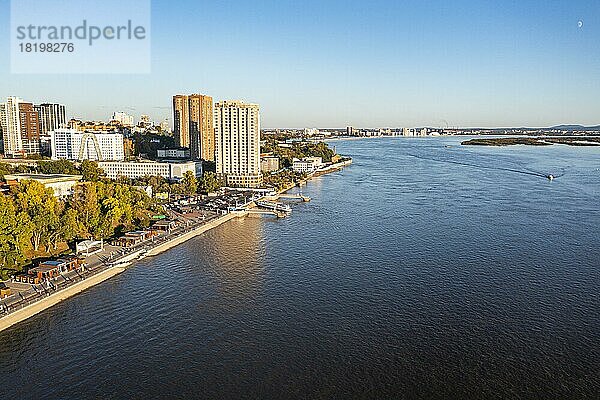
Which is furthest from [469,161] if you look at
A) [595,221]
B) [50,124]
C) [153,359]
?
[153,359]

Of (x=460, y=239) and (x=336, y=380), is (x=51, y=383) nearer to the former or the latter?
(x=336, y=380)

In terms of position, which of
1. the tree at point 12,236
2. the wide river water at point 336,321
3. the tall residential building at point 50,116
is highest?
the tall residential building at point 50,116

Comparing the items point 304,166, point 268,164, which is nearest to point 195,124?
point 268,164

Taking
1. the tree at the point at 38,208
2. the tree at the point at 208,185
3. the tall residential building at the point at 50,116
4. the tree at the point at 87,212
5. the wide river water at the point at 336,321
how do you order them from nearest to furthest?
the wide river water at the point at 336,321, the tree at the point at 38,208, the tree at the point at 87,212, the tree at the point at 208,185, the tall residential building at the point at 50,116

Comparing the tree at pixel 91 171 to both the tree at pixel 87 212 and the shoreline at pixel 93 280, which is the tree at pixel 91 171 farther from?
the shoreline at pixel 93 280

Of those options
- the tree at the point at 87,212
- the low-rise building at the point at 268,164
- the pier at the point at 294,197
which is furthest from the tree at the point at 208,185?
the tree at the point at 87,212

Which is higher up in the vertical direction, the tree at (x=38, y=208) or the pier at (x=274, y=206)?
the tree at (x=38, y=208)
